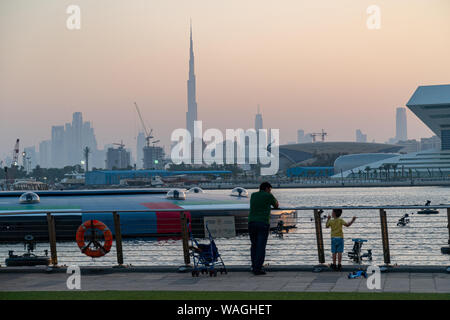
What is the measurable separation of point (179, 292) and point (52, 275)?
17.2ft

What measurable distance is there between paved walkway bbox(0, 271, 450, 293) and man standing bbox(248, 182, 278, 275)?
1.29ft

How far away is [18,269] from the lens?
60.4 ft

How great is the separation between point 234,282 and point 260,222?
1.88m

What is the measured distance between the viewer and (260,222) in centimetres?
1691

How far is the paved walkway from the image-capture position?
1429cm

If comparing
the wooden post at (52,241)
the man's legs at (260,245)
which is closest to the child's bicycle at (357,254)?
the man's legs at (260,245)

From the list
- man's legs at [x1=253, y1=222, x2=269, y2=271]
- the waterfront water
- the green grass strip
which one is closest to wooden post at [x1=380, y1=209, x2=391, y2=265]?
the waterfront water

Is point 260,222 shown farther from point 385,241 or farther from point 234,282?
point 385,241

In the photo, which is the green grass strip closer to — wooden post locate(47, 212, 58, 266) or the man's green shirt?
the man's green shirt

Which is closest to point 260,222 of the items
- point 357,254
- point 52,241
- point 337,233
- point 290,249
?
point 290,249
